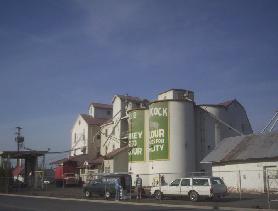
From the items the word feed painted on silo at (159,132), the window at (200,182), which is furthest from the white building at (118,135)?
the window at (200,182)

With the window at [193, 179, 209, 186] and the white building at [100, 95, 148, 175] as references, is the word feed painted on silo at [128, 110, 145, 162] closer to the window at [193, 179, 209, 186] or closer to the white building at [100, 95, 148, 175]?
the white building at [100, 95, 148, 175]

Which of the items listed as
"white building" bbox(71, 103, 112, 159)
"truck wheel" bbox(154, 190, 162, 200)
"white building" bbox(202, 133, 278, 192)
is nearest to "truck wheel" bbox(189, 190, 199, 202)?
"truck wheel" bbox(154, 190, 162, 200)

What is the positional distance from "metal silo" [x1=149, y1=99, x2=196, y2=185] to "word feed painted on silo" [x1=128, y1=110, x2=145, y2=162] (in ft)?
7.30

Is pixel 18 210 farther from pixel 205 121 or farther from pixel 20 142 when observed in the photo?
pixel 20 142

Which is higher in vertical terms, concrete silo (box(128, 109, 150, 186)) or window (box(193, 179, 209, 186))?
concrete silo (box(128, 109, 150, 186))

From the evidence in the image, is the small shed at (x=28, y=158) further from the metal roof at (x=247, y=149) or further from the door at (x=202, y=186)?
the door at (x=202, y=186)

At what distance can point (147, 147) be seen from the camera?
186 feet

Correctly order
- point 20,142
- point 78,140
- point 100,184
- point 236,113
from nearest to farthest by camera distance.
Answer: point 100,184, point 236,113, point 20,142, point 78,140

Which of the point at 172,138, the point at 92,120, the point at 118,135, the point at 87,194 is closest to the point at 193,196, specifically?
the point at 87,194

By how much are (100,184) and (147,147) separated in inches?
750

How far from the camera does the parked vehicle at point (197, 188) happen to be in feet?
103

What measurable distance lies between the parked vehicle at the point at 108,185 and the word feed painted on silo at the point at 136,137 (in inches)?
730

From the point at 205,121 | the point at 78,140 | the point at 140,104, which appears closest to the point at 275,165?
the point at 205,121

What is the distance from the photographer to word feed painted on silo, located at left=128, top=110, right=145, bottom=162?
57562 millimetres
